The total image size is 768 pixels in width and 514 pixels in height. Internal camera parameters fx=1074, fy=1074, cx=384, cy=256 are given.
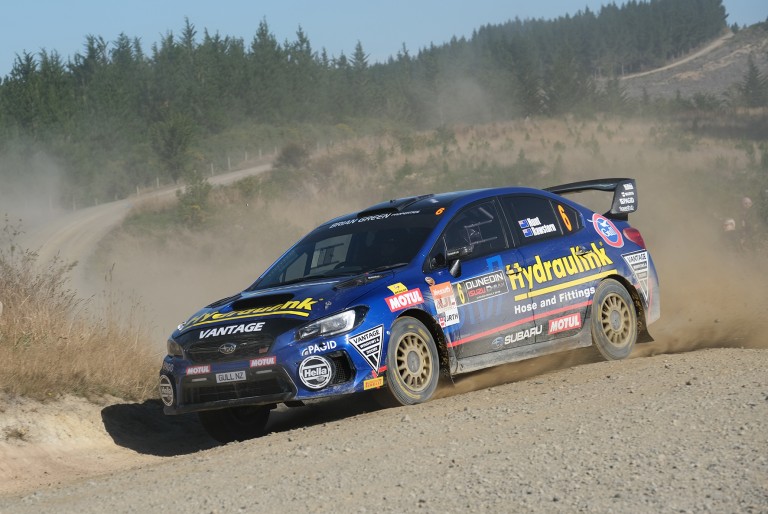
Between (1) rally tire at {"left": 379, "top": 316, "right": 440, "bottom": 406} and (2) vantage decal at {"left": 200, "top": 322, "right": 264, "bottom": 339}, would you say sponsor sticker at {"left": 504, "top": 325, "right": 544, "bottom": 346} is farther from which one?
(2) vantage decal at {"left": 200, "top": 322, "right": 264, "bottom": 339}

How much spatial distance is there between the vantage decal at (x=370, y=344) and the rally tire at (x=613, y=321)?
2.63 m

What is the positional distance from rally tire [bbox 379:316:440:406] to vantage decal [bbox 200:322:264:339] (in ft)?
3.24

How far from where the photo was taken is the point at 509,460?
579 cm

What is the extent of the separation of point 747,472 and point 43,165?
60.1 meters

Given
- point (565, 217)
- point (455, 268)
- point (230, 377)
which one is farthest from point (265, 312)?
point (565, 217)

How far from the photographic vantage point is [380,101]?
105 metres

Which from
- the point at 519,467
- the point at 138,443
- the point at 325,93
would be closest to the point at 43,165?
the point at 325,93

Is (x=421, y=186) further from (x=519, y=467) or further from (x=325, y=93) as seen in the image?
(x=325, y=93)

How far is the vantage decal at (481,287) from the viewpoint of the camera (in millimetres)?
8594

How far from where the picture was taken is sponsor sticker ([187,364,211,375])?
8.02 m

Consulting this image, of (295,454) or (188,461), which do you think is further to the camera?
Answer: (188,461)

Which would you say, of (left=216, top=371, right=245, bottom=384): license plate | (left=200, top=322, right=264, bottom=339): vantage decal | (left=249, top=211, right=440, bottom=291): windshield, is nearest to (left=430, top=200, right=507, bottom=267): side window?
(left=249, top=211, right=440, bottom=291): windshield

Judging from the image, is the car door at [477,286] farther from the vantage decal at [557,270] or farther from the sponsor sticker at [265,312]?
the sponsor sticker at [265,312]

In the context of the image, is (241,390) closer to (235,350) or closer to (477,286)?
(235,350)
